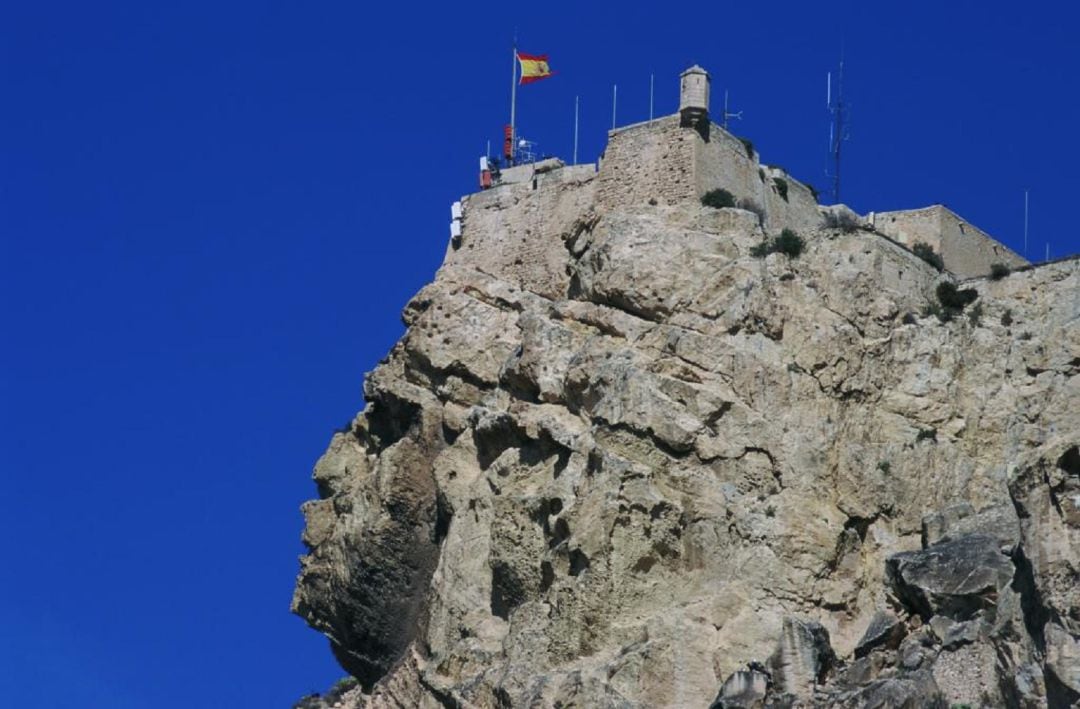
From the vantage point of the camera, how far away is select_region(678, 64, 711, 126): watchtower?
201ft

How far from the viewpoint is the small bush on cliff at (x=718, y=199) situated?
198ft

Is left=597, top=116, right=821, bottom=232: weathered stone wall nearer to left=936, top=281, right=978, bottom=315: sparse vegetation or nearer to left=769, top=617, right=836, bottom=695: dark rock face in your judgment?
left=936, top=281, right=978, bottom=315: sparse vegetation

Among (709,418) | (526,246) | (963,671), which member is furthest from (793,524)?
(526,246)

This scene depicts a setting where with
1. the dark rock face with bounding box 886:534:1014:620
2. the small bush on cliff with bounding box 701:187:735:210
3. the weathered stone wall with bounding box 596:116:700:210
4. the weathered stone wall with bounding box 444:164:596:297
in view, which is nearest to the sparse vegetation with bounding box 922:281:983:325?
the small bush on cliff with bounding box 701:187:735:210

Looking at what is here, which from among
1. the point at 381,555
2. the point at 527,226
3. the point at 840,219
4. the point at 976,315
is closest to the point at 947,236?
the point at 840,219

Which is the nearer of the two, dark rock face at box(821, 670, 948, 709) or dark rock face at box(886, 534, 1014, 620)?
dark rock face at box(821, 670, 948, 709)

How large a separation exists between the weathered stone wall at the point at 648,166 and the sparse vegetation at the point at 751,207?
1252 millimetres

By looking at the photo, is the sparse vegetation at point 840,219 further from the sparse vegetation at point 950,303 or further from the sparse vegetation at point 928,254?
the sparse vegetation at point 950,303

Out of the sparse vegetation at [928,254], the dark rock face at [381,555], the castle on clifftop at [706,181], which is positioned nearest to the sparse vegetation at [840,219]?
the castle on clifftop at [706,181]

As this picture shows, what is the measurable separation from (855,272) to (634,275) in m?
4.17

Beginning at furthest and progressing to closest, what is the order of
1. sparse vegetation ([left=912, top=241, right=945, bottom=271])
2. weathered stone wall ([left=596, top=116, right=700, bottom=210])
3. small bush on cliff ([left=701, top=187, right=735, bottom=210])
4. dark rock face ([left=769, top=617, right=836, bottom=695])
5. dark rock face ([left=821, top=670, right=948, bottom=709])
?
sparse vegetation ([left=912, top=241, right=945, bottom=271]) < weathered stone wall ([left=596, top=116, right=700, bottom=210]) < small bush on cliff ([left=701, top=187, right=735, bottom=210]) < dark rock face ([left=769, top=617, right=836, bottom=695]) < dark rock face ([left=821, top=670, right=948, bottom=709])

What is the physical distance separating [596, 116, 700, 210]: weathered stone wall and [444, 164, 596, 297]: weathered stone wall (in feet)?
2.41

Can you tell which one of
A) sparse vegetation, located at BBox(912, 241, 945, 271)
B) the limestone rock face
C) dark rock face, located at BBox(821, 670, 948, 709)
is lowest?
dark rock face, located at BBox(821, 670, 948, 709)

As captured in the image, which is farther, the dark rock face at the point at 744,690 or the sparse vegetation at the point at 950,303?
the sparse vegetation at the point at 950,303
